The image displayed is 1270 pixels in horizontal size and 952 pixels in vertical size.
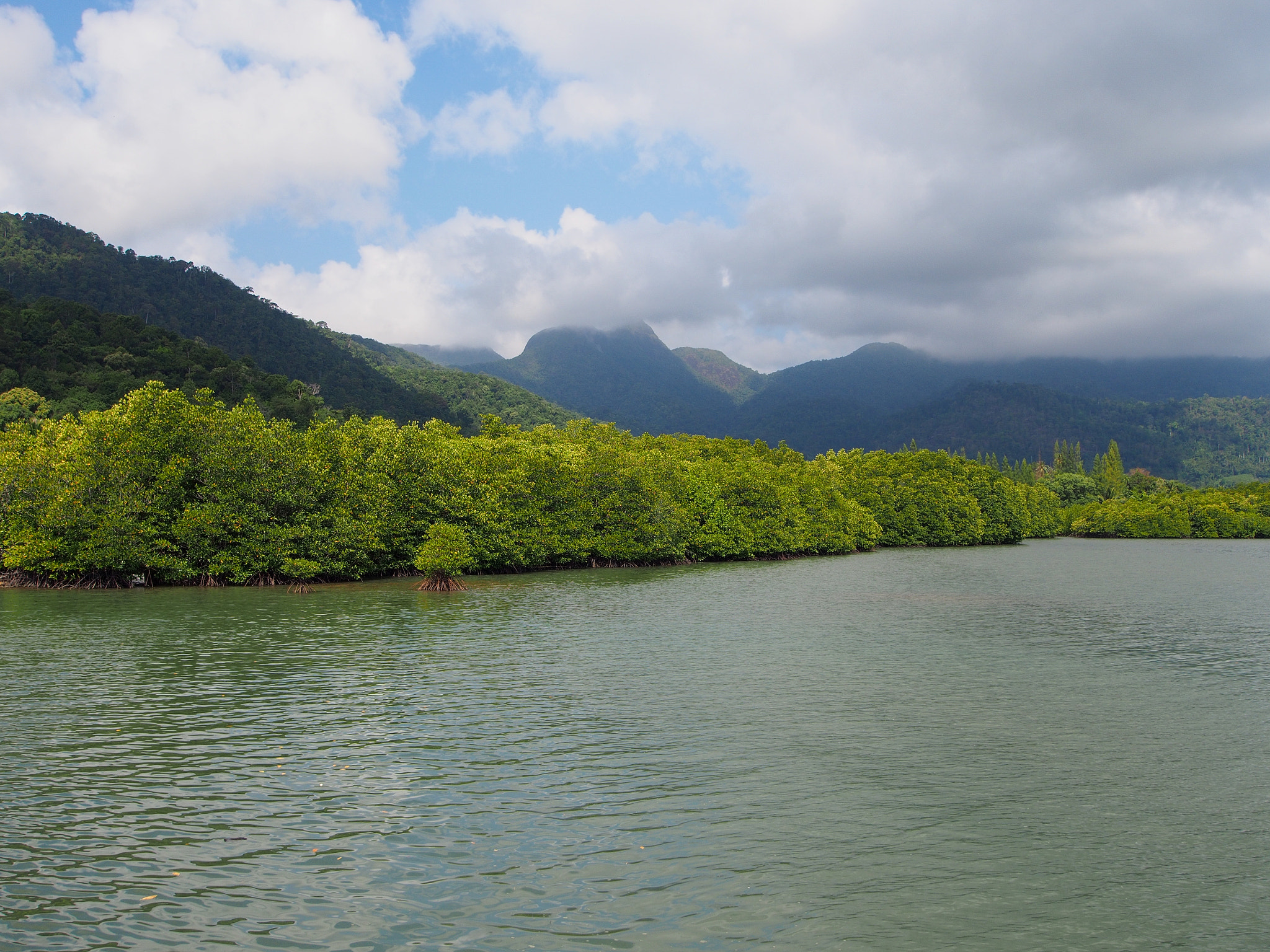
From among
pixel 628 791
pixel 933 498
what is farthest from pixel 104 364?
pixel 628 791

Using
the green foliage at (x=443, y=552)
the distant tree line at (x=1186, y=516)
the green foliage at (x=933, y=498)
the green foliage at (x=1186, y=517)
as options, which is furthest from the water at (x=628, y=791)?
the green foliage at (x=1186, y=517)

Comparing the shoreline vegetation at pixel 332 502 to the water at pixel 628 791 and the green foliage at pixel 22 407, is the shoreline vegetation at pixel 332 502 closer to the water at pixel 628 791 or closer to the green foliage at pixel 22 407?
the green foliage at pixel 22 407

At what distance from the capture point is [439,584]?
177 feet

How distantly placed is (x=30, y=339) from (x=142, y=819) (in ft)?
431

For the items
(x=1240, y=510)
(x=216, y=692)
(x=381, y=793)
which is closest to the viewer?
(x=381, y=793)

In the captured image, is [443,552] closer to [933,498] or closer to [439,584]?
[439,584]

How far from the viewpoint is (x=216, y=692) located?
23859mm

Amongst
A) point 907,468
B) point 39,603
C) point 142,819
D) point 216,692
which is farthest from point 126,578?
point 907,468

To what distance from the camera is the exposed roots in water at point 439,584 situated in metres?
53.7

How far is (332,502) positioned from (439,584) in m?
11.5

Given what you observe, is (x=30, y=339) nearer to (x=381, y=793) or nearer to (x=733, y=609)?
(x=733, y=609)

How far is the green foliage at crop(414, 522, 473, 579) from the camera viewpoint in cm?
5212

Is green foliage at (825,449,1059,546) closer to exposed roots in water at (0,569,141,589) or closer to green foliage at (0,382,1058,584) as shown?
green foliage at (0,382,1058,584)

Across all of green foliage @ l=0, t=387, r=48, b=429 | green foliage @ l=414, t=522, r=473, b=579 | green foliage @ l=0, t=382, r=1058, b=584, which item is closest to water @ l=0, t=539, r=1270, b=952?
green foliage @ l=414, t=522, r=473, b=579
